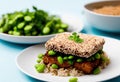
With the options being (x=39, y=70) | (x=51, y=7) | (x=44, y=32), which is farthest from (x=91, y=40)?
(x=51, y=7)

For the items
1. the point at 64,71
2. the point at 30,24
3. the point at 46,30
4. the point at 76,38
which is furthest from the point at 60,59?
the point at 30,24

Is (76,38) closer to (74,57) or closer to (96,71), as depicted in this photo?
(74,57)

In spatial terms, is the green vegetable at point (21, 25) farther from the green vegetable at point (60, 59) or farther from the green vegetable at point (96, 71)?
the green vegetable at point (96, 71)

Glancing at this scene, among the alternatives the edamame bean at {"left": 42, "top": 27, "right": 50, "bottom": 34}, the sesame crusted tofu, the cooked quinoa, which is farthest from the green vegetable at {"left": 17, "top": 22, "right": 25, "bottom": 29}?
the cooked quinoa

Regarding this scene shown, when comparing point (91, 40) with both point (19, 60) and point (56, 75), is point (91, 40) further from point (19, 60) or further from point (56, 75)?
point (19, 60)

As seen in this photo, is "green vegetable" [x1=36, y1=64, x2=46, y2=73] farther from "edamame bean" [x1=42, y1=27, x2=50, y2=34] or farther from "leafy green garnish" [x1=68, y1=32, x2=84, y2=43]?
"edamame bean" [x1=42, y1=27, x2=50, y2=34]

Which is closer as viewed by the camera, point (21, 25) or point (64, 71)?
point (64, 71)

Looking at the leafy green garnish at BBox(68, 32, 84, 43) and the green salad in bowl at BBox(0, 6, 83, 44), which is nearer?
the leafy green garnish at BBox(68, 32, 84, 43)

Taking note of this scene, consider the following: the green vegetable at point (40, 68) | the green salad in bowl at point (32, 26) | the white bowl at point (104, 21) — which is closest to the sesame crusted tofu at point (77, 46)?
the green vegetable at point (40, 68)
